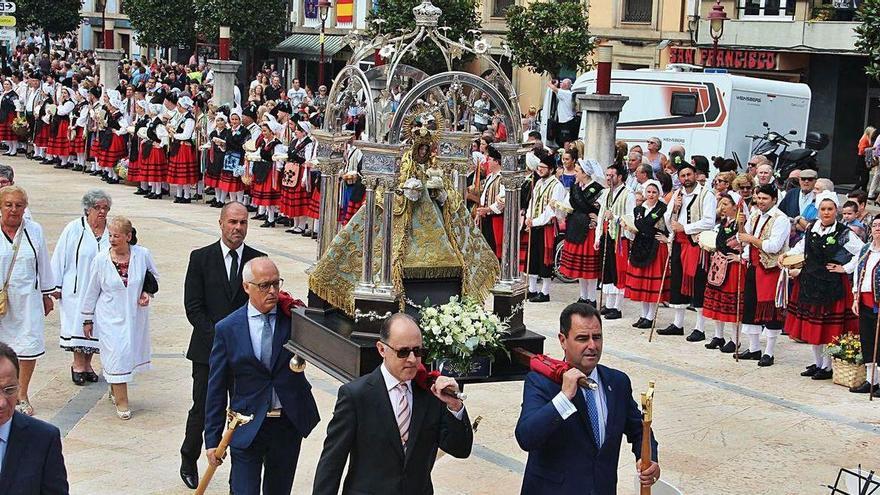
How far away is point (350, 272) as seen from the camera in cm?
809

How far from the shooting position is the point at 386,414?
5.70 m

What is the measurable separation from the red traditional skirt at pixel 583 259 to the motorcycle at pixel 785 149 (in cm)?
639

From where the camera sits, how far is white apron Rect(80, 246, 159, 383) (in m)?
10.0

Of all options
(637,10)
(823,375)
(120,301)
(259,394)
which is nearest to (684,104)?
(637,10)

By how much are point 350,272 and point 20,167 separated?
20.5 meters

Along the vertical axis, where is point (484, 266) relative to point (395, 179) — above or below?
below

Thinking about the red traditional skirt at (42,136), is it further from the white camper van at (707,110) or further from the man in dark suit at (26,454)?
the man in dark suit at (26,454)

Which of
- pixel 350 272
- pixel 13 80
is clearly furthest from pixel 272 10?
pixel 350 272

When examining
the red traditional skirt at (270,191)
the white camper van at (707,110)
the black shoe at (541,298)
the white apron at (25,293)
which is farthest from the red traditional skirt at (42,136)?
the white apron at (25,293)

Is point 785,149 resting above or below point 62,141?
above

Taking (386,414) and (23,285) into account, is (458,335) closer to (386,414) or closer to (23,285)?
(386,414)

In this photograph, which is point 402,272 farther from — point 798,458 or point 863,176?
point 863,176

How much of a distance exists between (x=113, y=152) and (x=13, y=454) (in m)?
20.5

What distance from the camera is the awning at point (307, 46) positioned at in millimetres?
40938
